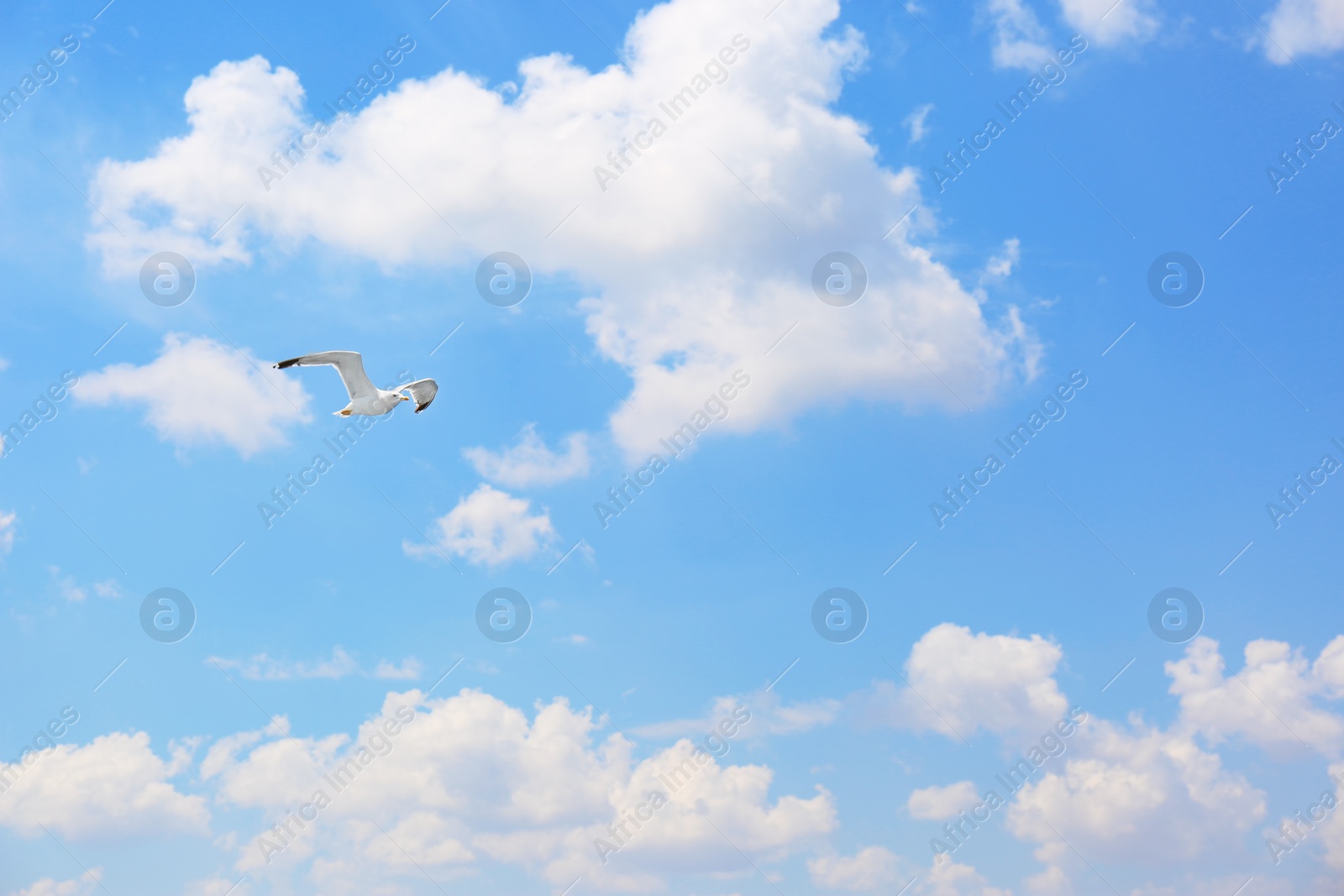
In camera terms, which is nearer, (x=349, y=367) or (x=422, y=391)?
(x=349, y=367)

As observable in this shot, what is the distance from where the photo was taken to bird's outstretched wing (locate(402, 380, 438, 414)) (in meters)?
44.0

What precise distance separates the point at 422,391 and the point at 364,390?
2572 mm

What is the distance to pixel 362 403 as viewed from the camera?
43250 mm

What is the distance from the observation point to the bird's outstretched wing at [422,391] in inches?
1734

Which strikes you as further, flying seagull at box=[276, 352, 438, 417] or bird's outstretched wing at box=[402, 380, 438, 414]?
bird's outstretched wing at box=[402, 380, 438, 414]

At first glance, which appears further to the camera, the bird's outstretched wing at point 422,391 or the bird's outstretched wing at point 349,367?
the bird's outstretched wing at point 422,391

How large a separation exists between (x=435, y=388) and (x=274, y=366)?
851 centimetres

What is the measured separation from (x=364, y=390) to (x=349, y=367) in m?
1.32

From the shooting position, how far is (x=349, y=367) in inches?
1654

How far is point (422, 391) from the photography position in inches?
1752

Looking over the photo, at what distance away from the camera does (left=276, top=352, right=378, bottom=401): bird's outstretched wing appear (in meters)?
40.0

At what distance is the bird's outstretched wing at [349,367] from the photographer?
131 ft

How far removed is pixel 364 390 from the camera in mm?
42906

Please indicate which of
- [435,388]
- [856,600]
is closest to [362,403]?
[435,388]
